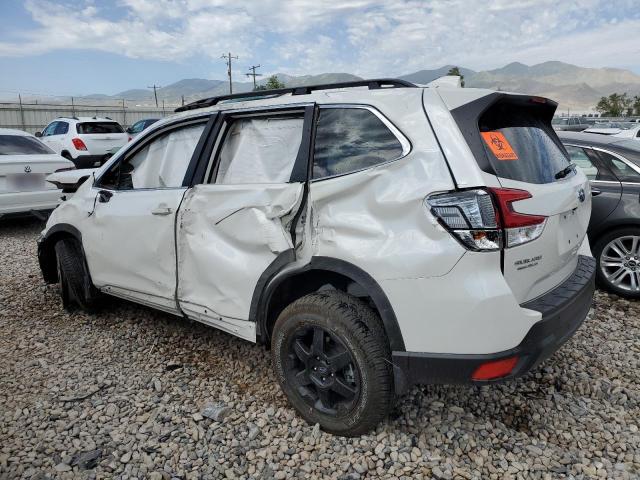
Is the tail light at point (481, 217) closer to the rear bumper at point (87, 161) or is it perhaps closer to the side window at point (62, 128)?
the rear bumper at point (87, 161)

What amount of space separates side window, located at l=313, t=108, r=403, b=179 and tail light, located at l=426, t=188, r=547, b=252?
1.17ft

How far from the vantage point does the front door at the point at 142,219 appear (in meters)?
3.16

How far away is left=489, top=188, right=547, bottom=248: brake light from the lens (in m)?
2.01

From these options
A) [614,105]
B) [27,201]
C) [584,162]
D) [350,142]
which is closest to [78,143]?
[27,201]

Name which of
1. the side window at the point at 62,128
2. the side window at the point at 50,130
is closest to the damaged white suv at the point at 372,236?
the side window at the point at 62,128

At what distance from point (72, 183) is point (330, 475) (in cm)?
404

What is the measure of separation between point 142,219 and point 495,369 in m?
2.42

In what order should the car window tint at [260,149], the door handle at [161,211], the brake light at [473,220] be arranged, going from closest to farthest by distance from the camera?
the brake light at [473,220]
the car window tint at [260,149]
the door handle at [161,211]

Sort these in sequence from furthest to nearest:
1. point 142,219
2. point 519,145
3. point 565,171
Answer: point 142,219 < point 565,171 < point 519,145

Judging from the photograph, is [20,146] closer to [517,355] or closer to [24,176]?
[24,176]

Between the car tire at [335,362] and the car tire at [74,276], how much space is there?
210 centimetres

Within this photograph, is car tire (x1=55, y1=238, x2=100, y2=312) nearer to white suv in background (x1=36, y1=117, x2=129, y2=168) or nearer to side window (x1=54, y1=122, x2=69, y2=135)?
white suv in background (x1=36, y1=117, x2=129, y2=168)

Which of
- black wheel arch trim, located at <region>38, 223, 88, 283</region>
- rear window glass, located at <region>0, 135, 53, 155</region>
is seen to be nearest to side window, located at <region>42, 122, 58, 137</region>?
rear window glass, located at <region>0, 135, 53, 155</region>

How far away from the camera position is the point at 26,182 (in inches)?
277
